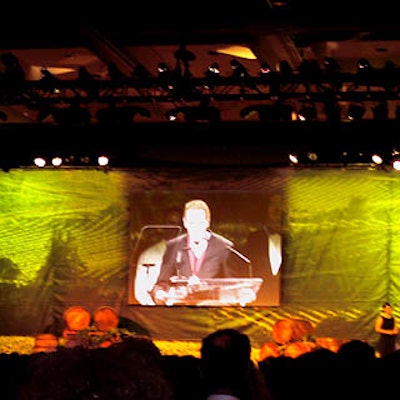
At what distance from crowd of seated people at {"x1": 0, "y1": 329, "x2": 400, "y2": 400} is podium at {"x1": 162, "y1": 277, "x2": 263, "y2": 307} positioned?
6.34m

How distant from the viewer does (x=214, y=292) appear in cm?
1127

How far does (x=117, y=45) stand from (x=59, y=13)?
179cm

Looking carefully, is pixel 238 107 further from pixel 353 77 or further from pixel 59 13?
pixel 59 13

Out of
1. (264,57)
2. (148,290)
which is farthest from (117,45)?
(148,290)

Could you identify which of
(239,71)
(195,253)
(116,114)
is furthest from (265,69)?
(195,253)

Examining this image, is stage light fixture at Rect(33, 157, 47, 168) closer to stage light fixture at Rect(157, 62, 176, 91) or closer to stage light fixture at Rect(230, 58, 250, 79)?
stage light fixture at Rect(157, 62, 176, 91)

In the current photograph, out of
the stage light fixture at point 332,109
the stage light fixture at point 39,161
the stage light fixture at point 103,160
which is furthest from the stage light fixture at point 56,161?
the stage light fixture at point 332,109

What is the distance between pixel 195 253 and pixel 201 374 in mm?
8491

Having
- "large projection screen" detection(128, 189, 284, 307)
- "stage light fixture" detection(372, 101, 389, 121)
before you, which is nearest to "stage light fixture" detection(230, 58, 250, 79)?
"stage light fixture" detection(372, 101, 389, 121)

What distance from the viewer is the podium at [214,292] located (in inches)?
440

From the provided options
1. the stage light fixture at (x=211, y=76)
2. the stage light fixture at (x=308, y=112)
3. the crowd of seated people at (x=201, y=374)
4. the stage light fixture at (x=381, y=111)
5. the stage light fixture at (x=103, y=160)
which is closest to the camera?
the crowd of seated people at (x=201, y=374)

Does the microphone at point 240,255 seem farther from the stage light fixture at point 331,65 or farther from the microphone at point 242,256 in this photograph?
the stage light fixture at point 331,65

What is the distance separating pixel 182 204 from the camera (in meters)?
11.4

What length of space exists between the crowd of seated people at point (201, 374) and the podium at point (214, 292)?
6.34 m
